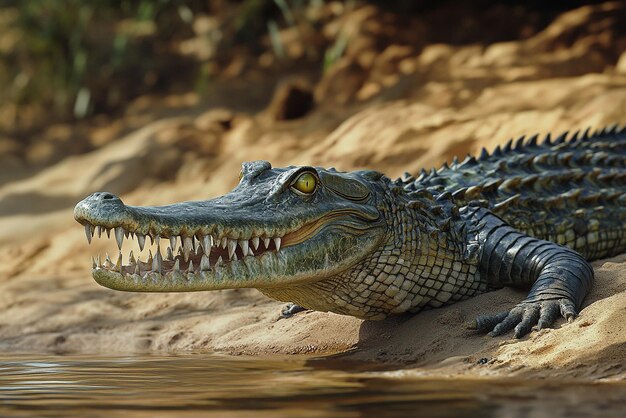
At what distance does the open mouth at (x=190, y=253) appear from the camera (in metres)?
3.79

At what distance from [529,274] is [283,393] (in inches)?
66.8

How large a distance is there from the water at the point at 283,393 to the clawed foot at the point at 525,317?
52cm

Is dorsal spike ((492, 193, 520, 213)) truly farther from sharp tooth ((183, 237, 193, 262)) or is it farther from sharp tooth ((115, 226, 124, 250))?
sharp tooth ((115, 226, 124, 250))

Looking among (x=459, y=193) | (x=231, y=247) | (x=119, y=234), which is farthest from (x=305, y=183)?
(x=459, y=193)

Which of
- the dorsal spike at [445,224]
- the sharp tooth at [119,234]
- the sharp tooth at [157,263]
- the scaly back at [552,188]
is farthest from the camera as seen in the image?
the scaly back at [552,188]

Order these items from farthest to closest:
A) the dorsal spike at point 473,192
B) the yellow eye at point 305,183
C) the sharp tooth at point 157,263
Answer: the dorsal spike at point 473,192
the yellow eye at point 305,183
the sharp tooth at point 157,263

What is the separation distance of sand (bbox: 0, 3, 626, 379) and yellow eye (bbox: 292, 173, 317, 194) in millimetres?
787

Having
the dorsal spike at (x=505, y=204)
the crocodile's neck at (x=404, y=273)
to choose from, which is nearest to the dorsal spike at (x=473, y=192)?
the dorsal spike at (x=505, y=204)

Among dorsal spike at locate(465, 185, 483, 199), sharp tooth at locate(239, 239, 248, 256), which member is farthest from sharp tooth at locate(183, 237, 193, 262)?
dorsal spike at locate(465, 185, 483, 199)

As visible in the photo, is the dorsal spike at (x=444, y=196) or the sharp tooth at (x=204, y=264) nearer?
the sharp tooth at (x=204, y=264)

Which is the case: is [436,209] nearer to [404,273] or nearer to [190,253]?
[404,273]

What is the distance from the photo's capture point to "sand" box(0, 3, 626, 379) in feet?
13.3

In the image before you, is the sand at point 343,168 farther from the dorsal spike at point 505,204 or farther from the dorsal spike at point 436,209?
the dorsal spike at point 505,204

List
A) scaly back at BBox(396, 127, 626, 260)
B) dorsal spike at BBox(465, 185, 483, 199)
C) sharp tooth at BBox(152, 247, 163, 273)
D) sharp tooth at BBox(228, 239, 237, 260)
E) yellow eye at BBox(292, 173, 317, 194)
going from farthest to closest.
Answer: scaly back at BBox(396, 127, 626, 260)
dorsal spike at BBox(465, 185, 483, 199)
yellow eye at BBox(292, 173, 317, 194)
sharp tooth at BBox(228, 239, 237, 260)
sharp tooth at BBox(152, 247, 163, 273)
